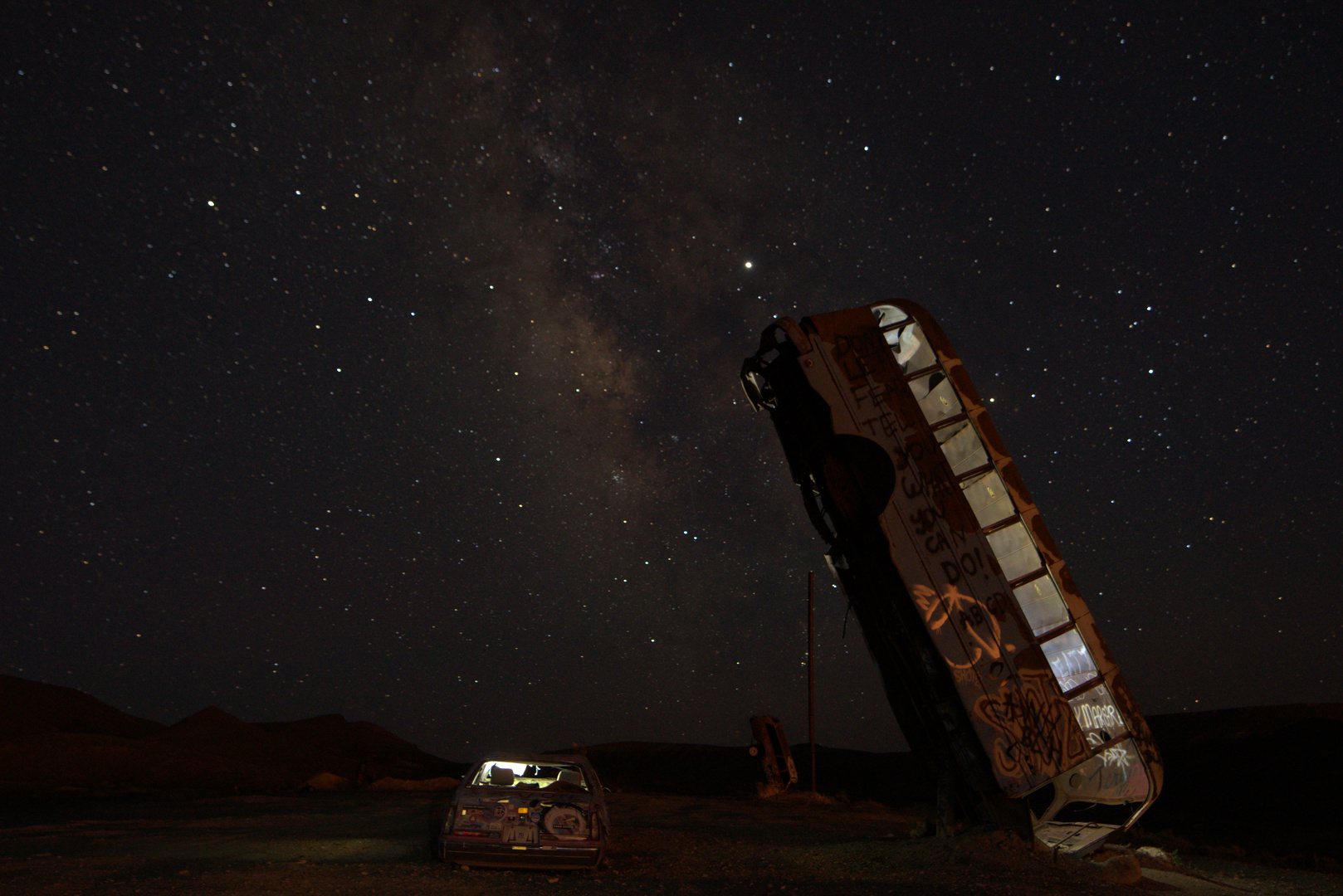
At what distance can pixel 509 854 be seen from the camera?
7.51m

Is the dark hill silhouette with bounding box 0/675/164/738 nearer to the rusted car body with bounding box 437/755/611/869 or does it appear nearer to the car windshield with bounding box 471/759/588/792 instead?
the car windshield with bounding box 471/759/588/792

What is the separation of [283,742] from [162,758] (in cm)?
1829

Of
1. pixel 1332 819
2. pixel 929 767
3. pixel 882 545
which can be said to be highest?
pixel 882 545

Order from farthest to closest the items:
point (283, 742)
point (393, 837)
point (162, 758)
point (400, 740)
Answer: point (400, 740)
point (283, 742)
point (162, 758)
point (393, 837)

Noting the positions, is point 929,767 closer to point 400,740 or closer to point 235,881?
point 235,881

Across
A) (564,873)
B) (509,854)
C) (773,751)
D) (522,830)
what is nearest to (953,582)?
(564,873)

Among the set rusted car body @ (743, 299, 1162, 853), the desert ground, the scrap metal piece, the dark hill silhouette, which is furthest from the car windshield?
the dark hill silhouette

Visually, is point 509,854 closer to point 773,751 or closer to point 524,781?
point 524,781

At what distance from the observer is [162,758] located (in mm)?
31016

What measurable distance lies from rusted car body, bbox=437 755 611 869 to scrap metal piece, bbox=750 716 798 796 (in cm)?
1644

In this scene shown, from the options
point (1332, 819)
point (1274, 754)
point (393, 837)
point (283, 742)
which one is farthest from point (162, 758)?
point (1274, 754)

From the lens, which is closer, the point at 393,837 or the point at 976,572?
the point at 976,572

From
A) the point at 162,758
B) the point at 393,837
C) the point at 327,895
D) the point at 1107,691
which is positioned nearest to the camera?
the point at 327,895

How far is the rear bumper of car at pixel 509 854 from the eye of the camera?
7.50 metres
